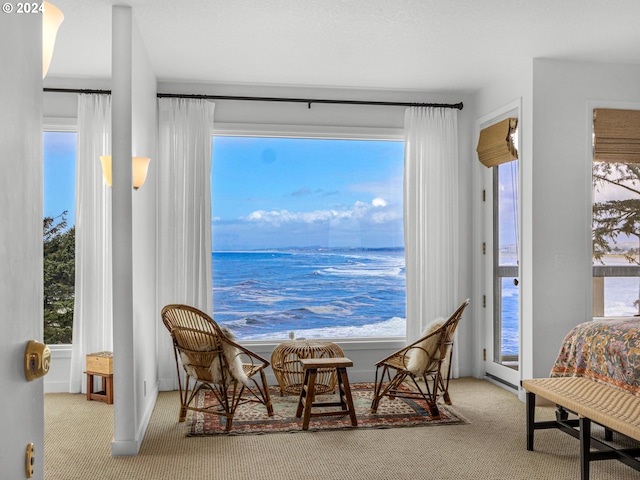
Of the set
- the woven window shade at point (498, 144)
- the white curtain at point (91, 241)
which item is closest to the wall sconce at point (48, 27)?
the white curtain at point (91, 241)

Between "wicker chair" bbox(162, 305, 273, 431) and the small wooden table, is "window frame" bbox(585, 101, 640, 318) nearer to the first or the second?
"wicker chair" bbox(162, 305, 273, 431)

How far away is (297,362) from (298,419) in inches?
29.7

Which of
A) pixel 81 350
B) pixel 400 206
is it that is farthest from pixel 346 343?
pixel 400 206

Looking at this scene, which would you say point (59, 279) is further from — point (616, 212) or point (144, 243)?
point (616, 212)

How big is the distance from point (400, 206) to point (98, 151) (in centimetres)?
662

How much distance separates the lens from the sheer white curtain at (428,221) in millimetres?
5996

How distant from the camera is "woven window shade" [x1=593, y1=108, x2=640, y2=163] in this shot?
5.14m

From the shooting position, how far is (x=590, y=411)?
3.19 meters

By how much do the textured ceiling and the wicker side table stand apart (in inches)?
93.8

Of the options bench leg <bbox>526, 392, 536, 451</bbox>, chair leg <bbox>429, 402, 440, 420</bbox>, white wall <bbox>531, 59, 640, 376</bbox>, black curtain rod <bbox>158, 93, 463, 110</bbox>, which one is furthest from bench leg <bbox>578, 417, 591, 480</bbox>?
black curtain rod <bbox>158, 93, 463, 110</bbox>

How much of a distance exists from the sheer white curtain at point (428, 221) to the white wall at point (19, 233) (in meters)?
5.02

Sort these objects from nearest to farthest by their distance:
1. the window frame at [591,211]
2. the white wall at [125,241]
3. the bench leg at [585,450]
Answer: the bench leg at [585,450], the white wall at [125,241], the window frame at [591,211]

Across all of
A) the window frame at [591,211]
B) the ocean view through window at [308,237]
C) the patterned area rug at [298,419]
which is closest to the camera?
the patterned area rug at [298,419]

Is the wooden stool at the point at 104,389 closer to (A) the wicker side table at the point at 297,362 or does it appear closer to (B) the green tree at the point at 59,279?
(B) the green tree at the point at 59,279
